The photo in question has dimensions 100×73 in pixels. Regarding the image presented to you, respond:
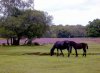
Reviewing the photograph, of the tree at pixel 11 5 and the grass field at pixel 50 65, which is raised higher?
the tree at pixel 11 5

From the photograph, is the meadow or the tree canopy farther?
the tree canopy

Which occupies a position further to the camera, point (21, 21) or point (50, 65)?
point (21, 21)

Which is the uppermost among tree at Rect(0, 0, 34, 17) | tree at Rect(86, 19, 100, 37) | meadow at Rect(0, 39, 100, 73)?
tree at Rect(0, 0, 34, 17)

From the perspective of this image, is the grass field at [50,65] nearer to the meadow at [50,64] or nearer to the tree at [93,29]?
the meadow at [50,64]

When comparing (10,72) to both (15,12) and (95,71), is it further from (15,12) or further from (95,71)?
(15,12)

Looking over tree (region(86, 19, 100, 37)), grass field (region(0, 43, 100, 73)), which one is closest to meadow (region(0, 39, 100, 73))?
grass field (region(0, 43, 100, 73))

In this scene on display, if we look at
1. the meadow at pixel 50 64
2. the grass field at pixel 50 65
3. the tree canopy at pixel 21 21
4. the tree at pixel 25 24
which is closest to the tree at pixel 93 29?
the tree canopy at pixel 21 21

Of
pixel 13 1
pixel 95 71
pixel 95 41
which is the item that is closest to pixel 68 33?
A: pixel 95 41

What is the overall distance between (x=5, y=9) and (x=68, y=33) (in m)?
64.6

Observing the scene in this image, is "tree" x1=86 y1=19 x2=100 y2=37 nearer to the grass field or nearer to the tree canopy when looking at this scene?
the tree canopy

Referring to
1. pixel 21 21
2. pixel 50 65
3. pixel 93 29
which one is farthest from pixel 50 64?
pixel 93 29

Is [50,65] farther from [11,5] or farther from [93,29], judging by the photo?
[93,29]

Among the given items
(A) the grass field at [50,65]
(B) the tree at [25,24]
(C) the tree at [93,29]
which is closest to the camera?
(A) the grass field at [50,65]

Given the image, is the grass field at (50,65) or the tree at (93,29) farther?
the tree at (93,29)
